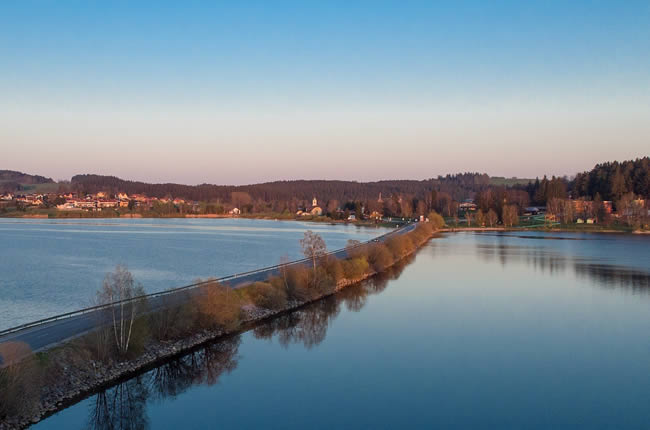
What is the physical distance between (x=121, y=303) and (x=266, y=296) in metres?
9.02

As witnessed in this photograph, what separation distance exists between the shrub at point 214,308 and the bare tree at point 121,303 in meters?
3.54

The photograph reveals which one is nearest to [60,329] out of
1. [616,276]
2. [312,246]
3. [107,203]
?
[312,246]

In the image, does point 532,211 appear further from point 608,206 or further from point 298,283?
point 298,283

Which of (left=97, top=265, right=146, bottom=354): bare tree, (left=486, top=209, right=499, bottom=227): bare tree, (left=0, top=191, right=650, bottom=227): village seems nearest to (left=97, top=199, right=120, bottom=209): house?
(left=0, top=191, right=650, bottom=227): village

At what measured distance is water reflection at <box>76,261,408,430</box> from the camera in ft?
43.0

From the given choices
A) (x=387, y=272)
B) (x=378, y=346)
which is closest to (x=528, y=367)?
(x=378, y=346)

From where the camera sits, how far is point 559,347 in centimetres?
1952

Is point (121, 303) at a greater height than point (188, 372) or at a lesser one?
greater

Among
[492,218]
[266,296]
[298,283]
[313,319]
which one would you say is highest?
[298,283]

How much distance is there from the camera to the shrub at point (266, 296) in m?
23.8

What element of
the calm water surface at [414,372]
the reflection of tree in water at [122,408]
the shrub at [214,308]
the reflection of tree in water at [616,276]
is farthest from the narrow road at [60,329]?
the reflection of tree in water at [616,276]

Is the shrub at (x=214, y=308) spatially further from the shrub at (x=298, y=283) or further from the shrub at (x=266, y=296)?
the shrub at (x=298, y=283)

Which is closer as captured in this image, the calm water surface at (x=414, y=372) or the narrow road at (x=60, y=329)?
the calm water surface at (x=414, y=372)

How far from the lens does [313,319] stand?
23.7 metres
